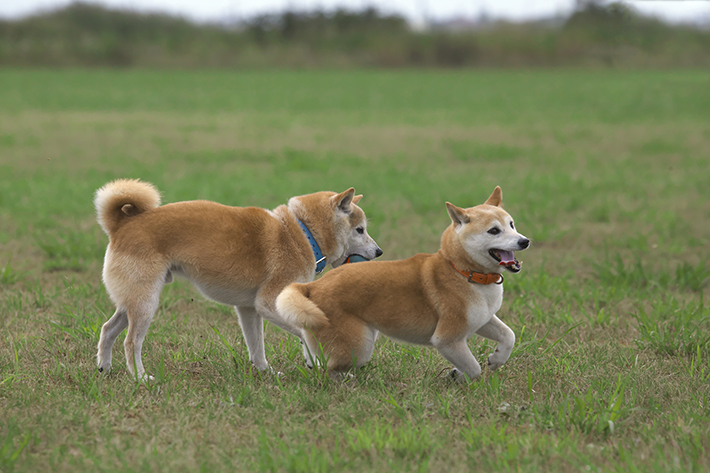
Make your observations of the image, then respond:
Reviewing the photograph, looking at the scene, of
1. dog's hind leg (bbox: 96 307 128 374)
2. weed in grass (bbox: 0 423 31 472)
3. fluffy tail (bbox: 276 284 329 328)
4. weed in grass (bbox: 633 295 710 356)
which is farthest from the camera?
weed in grass (bbox: 633 295 710 356)

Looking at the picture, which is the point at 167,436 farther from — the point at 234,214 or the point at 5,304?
the point at 5,304

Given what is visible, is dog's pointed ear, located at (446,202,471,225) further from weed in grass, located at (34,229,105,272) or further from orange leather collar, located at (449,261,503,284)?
weed in grass, located at (34,229,105,272)

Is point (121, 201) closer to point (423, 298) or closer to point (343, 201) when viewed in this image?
point (343, 201)

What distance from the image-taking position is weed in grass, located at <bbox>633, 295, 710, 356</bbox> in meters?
4.29

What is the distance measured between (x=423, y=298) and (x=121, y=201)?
5.87 ft

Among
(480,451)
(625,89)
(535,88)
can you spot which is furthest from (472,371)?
(535,88)

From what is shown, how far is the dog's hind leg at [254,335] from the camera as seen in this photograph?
404 centimetres

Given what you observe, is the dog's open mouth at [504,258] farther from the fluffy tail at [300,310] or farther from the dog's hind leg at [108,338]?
the dog's hind leg at [108,338]

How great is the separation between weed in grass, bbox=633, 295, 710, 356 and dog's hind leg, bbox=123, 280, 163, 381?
3.09 metres

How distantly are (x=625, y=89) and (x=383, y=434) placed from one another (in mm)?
27625

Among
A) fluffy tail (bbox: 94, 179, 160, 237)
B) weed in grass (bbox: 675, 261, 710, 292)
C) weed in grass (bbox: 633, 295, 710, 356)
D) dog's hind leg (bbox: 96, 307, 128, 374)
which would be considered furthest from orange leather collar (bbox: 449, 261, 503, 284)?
weed in grass (bbox: 675, 261, 710, 292)

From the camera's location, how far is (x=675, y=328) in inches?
180

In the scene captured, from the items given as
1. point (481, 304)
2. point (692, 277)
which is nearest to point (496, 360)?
point (481, 304)

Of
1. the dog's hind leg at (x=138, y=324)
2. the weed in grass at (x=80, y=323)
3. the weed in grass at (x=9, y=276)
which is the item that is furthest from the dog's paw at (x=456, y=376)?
the weed in grass at (x=9, y=276)
